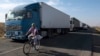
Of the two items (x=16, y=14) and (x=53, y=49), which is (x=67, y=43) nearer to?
(x=53, y=49)

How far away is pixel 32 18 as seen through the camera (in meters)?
19.7

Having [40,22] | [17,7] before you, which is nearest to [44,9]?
[40,22]

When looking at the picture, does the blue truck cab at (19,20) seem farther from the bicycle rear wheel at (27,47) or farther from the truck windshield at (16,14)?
the bicycle rear wheel at (27,47)

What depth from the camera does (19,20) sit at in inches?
748

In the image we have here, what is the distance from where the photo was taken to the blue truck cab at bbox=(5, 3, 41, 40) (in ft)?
61.9

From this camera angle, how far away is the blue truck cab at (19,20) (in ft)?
61.9

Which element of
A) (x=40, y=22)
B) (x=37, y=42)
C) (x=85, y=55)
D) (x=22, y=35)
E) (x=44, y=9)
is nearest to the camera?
(x=85, y=55)

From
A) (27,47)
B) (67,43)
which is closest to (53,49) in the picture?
(27,47)

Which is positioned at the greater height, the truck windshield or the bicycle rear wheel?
the truck windshield

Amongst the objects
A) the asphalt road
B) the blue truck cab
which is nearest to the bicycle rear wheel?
the asphalt road

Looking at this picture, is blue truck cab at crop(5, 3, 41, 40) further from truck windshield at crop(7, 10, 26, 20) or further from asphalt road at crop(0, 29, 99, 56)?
asphalt road at crop(0, 29, 99, 56)

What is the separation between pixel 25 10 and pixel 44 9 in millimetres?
4070

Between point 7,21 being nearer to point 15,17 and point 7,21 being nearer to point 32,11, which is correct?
point 15,17

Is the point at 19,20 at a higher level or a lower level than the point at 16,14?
lower
